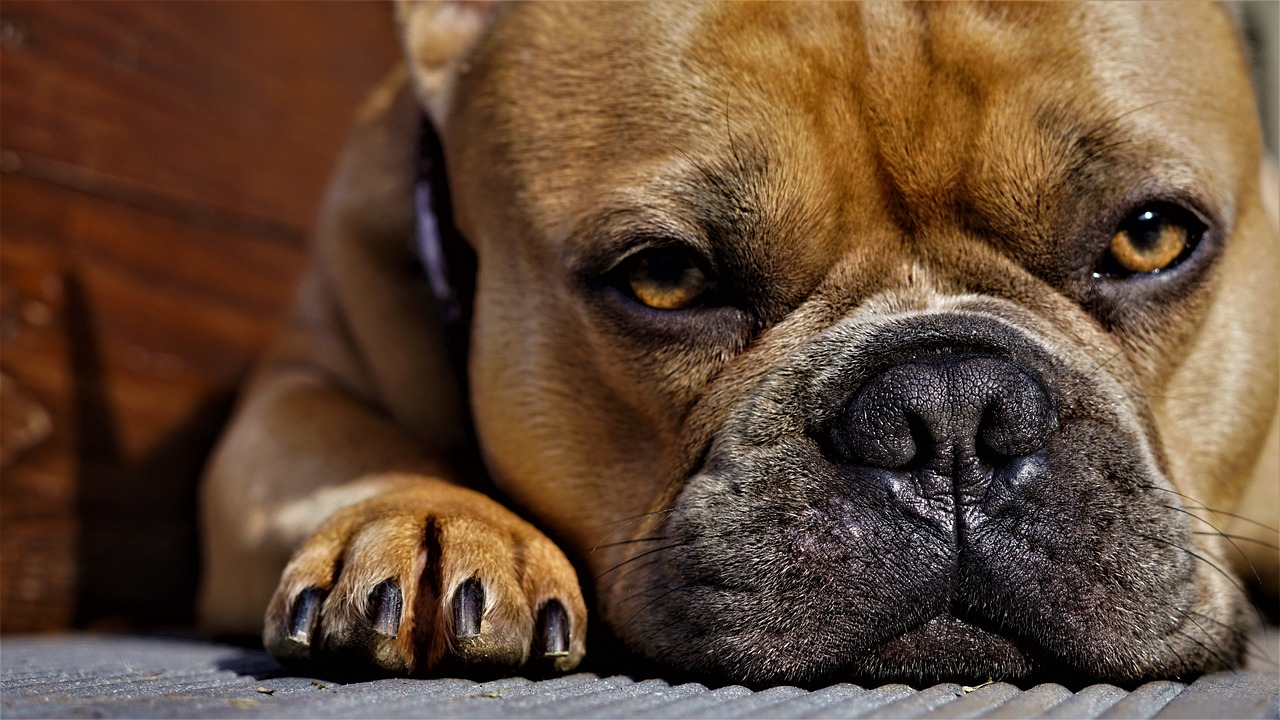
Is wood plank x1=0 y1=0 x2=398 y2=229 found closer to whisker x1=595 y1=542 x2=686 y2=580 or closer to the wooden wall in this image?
the wooden wall

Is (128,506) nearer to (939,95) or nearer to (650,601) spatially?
(650,601)

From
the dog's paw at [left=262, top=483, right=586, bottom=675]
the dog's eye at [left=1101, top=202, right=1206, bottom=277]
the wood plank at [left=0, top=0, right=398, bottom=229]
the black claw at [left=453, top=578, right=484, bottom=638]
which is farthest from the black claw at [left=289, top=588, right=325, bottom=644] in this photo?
the wood plank at [left=0, top=0, right=398, bottom=229]

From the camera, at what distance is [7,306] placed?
243 centimetres

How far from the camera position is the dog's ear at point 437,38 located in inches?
86.0

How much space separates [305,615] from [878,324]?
85 centimetres

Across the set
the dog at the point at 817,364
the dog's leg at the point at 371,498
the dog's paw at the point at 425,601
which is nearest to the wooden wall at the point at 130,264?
the dog's leg at the point at 371,498

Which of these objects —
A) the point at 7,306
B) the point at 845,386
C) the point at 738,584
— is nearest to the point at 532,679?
the point at 738,584

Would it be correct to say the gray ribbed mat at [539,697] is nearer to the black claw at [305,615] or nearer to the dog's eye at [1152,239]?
the black claw at [305,615]

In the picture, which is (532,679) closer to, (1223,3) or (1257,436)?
(1257,436)

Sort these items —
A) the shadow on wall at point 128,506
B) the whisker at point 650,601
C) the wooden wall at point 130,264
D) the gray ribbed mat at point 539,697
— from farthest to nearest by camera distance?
1. the shadow on wall at point 128,506
2. the wooden wall at point 130,264
3. the whisker at point 650,601
4. the gray ribbed mat at point 539,697

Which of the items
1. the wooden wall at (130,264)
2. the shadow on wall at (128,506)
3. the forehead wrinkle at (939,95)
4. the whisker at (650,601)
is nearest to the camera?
the whisker at (650,601)

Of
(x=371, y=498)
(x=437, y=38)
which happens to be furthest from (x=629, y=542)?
(x=437, y=38)

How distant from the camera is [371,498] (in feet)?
5.75

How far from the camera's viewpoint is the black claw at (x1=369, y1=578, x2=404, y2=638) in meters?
1.38
